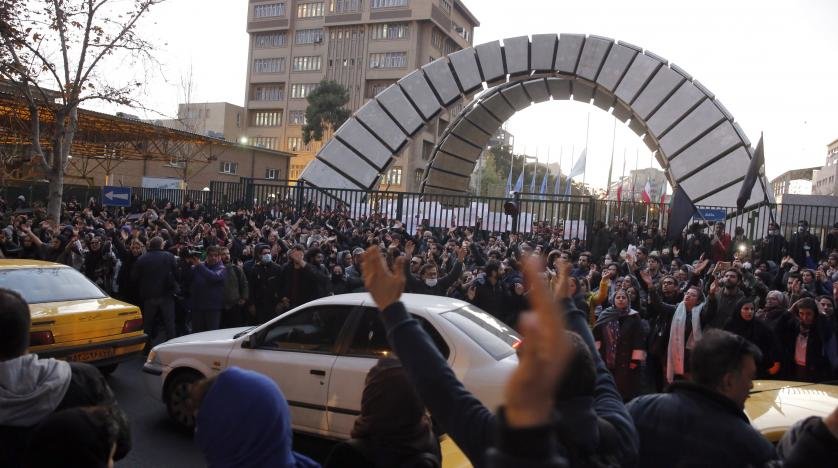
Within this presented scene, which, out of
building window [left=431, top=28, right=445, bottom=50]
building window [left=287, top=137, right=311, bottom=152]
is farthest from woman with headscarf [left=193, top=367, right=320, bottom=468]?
building window [left=287, top=137, right=311, bottom=152]

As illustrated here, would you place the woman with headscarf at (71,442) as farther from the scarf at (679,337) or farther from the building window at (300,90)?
the building window at (300,90)

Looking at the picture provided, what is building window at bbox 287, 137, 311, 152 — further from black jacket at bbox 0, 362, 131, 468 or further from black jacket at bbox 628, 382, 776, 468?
black jacket at bbox 628, 382, 776, 468

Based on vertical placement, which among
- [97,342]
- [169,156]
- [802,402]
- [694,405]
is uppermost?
[169,156]

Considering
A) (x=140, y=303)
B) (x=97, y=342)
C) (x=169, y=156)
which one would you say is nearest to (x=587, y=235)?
(x=140, y=303)

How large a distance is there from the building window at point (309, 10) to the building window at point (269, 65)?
19.7 feet

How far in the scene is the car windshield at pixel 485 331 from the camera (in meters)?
4.98

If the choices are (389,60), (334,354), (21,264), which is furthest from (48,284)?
(389,60)

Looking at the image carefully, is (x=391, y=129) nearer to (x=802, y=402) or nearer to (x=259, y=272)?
(x=259, y=272)

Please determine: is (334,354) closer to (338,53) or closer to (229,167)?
(229,167)

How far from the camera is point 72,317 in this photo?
6531 millimetres

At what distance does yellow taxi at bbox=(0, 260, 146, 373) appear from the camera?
6.32m

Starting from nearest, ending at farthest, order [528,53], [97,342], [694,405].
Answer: [694,405], [97,342], [528,53]

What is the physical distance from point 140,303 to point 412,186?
58830mm

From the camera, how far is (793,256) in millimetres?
12359
